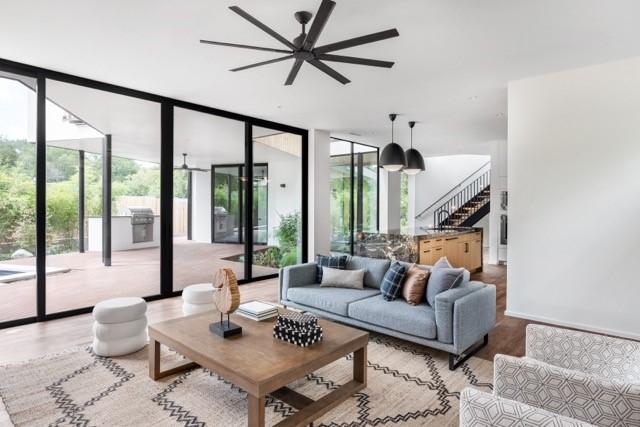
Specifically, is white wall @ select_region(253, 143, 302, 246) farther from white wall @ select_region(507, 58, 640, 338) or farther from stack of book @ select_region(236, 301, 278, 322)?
white wall @ select_region(507, 58, 640, 338)

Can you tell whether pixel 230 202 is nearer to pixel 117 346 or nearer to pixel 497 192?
pixel 117 346

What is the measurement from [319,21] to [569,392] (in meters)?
2.38

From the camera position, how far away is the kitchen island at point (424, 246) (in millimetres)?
6055

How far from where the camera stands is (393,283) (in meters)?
3.69

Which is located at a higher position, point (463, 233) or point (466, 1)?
point (466, 1)

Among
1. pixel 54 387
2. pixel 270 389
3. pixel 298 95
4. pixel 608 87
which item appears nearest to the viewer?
pixel 270 389

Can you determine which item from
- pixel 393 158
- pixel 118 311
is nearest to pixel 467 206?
pixel 393 158

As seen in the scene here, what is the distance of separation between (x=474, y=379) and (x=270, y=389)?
1748mm

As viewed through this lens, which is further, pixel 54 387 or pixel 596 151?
pixel 596 151

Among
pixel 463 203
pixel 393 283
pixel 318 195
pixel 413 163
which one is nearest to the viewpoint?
pixel 393 283

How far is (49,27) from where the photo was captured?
10.4 feet

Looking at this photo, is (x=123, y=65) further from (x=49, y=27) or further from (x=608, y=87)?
(x=608, y=87)

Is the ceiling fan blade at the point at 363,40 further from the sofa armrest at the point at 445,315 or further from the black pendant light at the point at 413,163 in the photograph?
the black pendant light at the point at 413,163

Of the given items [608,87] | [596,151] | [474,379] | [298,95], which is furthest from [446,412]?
[298,95]
